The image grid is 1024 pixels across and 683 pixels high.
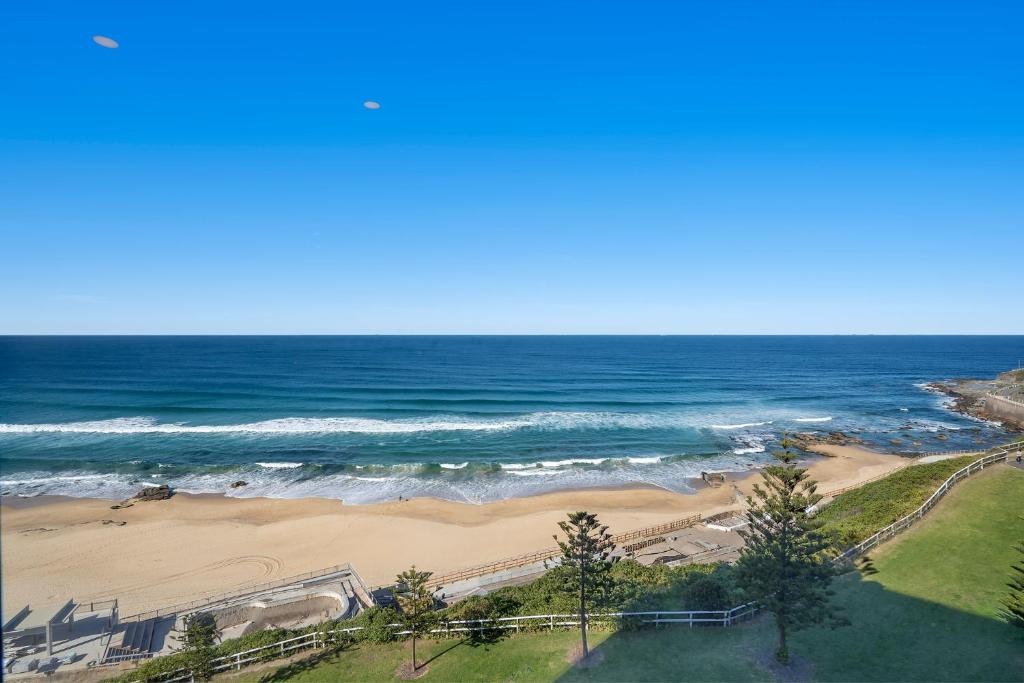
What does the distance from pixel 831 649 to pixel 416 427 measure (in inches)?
1846

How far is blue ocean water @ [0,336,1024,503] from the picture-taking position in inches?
1743

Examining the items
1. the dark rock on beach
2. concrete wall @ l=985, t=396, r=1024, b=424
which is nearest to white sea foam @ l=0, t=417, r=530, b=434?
the dark rock on beach

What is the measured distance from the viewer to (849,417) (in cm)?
6600

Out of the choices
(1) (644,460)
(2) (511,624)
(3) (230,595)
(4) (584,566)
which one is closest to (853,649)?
(4) (584,566)

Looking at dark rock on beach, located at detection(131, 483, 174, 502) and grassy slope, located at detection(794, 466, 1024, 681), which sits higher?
grassy slope, located at detection(794, 466, 1024, 681)

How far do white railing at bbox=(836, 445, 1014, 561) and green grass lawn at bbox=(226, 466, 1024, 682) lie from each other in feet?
3.12

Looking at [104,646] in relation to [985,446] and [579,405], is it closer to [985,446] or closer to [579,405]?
[579,405]

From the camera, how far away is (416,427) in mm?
58500

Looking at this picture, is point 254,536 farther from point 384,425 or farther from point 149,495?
point 384,425

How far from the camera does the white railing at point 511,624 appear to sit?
697 inches

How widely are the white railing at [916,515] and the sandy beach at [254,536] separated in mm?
12986

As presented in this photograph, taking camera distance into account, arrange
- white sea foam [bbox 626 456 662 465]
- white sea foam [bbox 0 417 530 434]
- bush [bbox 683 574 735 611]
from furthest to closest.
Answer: white sea foam [bbox 0 417 530 434], white sea foam [bbox 626 456 662 465], bush [bbox 683 574 735 611]

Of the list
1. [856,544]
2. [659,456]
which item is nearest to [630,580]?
[856,544]

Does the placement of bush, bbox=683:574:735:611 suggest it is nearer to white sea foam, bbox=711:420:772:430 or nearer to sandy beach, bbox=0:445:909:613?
sandy beach, bbox=0:445:909:613
